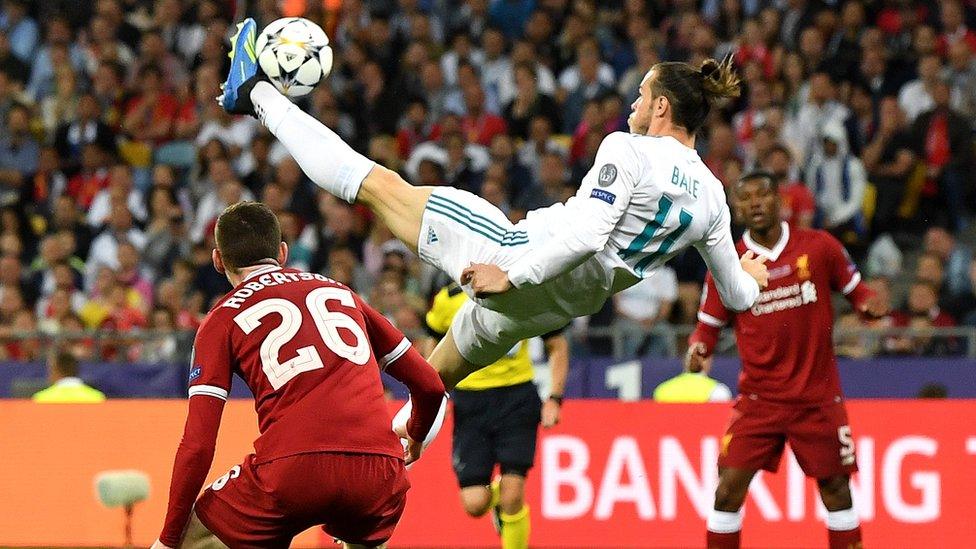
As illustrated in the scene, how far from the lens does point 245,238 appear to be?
6.00m

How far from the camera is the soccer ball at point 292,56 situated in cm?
704

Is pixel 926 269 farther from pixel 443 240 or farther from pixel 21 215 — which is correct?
pixel 21 215

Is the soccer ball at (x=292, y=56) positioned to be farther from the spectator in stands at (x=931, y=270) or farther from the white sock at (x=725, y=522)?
the spectator in stands at (x=931, y=270)

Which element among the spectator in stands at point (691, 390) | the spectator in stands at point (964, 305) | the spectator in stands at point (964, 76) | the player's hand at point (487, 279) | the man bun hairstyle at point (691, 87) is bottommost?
the spectator in stands at point (691, 390)

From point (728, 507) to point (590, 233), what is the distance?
289 cm

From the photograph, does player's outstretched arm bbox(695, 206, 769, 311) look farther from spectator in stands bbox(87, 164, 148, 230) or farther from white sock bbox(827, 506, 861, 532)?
spectator in stands bbox(87, 164, 148, 230)

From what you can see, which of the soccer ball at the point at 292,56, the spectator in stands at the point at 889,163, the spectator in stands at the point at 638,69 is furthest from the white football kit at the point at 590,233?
the spectator in stands at the point at 638,69

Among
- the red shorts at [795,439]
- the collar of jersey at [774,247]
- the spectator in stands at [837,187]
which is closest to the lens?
the red shorts at [795,439]

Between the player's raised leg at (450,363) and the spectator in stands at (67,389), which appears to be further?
the spectator in stands at (67,389)

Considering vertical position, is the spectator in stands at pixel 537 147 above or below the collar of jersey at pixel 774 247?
above

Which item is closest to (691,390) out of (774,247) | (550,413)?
(550,413)

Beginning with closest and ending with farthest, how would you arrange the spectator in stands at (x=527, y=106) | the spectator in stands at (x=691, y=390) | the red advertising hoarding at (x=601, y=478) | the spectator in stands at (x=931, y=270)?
the red advertising hoarding at (x=601, y=478) → the spectator in stands at (x=691, y=390) → the spectator in stands at (x=931, y=270) → the spectator in stands at (x=527, y=106)

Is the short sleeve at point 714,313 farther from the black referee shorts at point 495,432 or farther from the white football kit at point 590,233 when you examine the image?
the white football kit at point 590,233

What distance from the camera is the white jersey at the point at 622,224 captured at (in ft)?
21.6
